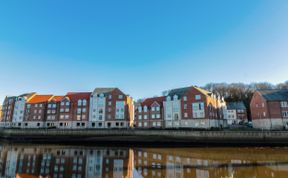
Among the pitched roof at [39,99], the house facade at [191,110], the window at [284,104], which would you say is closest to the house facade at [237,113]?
the house facade at [191,110]

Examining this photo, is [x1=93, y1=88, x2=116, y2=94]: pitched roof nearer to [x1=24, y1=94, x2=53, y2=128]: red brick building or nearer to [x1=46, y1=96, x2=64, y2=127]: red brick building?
[x1=46, y1=96, x2=64, y2=127]: red brick building

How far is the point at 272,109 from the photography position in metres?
43.7

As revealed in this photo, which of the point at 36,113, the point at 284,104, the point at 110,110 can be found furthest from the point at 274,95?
the point at 36,113

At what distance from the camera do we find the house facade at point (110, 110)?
58344mm

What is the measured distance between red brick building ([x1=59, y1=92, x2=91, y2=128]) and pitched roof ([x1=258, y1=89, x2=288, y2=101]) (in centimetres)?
5052

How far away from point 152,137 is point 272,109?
29154mm

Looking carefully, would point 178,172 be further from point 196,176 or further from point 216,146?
point 216,146

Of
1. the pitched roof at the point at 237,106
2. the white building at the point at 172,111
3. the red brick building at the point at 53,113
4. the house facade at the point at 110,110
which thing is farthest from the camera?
the pitched roof at the point at 237,106

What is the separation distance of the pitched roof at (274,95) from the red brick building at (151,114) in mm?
26734

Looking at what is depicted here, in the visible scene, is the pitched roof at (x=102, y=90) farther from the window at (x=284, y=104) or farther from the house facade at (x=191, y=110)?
the window at (x=284, y=104)

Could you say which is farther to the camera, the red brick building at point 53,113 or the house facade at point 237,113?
the house facade at point 237,113

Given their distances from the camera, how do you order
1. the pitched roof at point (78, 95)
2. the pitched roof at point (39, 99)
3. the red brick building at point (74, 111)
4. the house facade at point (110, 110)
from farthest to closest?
the pitched roof at point (39, 99), the pitched roof at point (78, 95), the red brick building at point (74, 111), the house facade at point (110, 110)

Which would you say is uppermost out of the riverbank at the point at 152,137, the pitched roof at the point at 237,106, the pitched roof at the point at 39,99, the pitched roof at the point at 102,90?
the pitched roof at the point at 102,90

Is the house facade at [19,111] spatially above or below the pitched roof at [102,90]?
below
